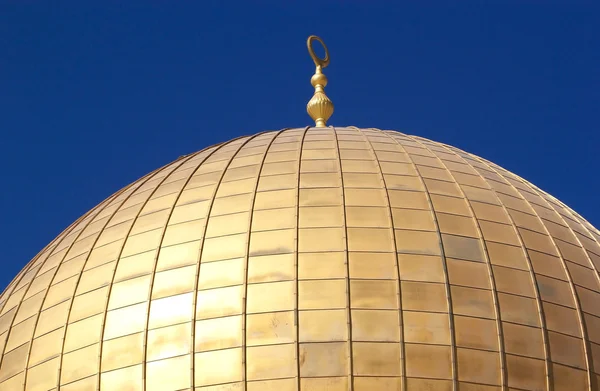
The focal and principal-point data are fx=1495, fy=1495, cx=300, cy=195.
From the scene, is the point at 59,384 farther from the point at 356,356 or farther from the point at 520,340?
the point at 520,340

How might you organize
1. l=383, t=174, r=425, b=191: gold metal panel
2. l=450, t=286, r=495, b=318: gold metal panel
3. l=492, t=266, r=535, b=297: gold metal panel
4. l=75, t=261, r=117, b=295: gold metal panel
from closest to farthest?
l=450, t=286, r=495, b=318: gold metal panel, l=492, t=266, r=535, b=297: gold metal panel, l=75, t=261, r=117, b=295: gold metal panel, l=383, t=174, r=425, b=191: gold metal panel

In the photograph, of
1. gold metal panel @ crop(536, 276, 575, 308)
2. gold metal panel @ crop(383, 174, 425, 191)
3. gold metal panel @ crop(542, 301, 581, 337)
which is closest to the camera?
gold metal panel @ crop(542, 301, 581, 337)

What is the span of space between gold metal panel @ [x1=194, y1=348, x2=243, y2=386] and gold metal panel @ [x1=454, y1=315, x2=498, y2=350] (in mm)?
3523

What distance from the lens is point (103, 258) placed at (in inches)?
1051

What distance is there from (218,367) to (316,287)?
2054 millimetres

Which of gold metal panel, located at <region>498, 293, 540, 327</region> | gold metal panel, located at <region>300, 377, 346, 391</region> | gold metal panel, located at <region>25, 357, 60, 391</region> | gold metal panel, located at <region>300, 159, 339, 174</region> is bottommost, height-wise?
gold metal panel, located at <region>300, 377, 346, 391</region>

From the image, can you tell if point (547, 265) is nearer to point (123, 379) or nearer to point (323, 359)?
point (323, 359)

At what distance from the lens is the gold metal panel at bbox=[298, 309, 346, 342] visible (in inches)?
928

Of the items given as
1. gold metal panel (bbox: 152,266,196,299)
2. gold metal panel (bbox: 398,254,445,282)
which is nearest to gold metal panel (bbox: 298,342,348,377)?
gold metal panel (bbox: 398,254,445,282)

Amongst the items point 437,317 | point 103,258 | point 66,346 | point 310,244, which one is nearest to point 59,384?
point 66,346

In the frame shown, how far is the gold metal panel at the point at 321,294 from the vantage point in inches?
942

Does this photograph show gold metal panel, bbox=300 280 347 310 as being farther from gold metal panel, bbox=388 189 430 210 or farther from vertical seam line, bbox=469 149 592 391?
vertical seam line, bbox=469 149 592 391

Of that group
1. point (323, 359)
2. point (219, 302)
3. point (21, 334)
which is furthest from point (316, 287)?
point (21, 334)

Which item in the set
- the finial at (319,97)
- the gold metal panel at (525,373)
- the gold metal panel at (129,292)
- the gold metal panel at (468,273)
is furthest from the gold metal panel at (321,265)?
the finial at (319,97)
